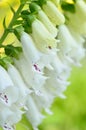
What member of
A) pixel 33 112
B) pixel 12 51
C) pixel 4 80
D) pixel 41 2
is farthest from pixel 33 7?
pixel 33 112

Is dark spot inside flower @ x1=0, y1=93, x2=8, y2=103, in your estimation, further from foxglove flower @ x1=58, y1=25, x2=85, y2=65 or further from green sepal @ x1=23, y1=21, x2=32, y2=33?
foxglove flower @ x1=58, y1=25, x2=85, y2=65

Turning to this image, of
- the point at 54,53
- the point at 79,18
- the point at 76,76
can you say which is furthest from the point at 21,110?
the point at 76,76

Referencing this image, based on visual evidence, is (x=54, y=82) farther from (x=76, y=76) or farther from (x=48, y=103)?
(x=76, y=76)

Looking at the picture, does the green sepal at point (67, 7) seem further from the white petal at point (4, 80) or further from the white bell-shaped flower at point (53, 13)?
the white petal at point (4, 80)

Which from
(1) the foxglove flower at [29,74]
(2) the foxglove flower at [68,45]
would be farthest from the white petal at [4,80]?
(2) the foxglove flower at [68,45]

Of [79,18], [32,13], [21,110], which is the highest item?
[79,18]

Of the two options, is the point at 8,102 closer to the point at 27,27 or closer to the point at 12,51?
the point at 12,51

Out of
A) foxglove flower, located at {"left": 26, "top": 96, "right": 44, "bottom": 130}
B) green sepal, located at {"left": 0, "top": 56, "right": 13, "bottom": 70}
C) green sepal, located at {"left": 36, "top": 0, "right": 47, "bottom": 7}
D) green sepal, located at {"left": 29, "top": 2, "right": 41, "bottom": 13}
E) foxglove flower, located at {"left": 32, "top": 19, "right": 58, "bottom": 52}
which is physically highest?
green sepal, located at {"left": 36, "top": 0, "right": 47, "bottom": 7}

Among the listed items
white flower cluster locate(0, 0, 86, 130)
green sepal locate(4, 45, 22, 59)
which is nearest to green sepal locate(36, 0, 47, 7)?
white flower cluster locate(0, 0, 86, 130)
